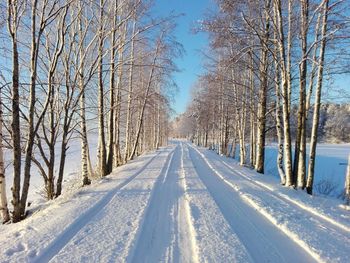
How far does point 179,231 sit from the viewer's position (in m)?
4.63

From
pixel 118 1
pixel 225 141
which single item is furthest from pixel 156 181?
pixel 225 141

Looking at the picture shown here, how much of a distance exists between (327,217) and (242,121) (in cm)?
1531

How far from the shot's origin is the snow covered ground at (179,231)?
12.3ft

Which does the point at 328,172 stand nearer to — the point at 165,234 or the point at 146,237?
the point at 165,234

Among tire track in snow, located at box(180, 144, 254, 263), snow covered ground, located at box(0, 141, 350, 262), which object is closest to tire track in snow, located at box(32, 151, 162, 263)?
snow covered ground, located at box(0, 141, 350, 262)

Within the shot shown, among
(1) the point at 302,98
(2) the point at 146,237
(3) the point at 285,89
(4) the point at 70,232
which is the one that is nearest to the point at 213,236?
(2) the point at 146,237

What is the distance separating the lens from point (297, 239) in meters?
4.38

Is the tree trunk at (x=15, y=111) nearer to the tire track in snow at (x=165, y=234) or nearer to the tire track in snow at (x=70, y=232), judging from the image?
the tire track in snow at (x=70, y=232)

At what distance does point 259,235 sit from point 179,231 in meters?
1.22

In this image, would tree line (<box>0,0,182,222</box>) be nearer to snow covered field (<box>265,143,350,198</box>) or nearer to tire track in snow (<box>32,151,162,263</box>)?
tire track in snow (<box>32,151,162,263</box>)

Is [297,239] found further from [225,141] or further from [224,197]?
[225,141]

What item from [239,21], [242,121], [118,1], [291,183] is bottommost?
[291,183]

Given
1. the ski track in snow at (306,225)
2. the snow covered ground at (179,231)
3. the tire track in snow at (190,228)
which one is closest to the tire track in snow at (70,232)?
the snow covered ground at (179,231)

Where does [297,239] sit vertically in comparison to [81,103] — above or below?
below
